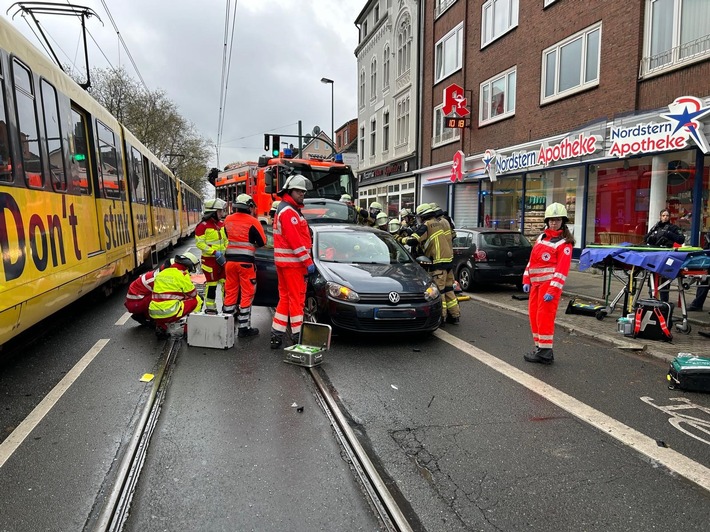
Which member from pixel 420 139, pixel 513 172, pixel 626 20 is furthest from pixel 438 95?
pixel 626 20

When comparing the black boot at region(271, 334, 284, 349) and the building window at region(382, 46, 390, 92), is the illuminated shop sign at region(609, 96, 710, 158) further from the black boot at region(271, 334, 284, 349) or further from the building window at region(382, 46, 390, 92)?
the building window at region(382, 46, 390, 92)

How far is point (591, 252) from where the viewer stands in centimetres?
802

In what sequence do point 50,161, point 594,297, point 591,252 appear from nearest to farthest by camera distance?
point 50,161 < point 591,252 < point 594,297

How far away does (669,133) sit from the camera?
10906mm

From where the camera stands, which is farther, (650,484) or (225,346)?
(225,346)

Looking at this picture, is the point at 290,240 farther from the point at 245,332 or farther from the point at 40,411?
the point at 40,411

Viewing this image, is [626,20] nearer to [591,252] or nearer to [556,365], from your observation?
[591,252]

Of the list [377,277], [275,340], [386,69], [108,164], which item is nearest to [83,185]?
[108,164]

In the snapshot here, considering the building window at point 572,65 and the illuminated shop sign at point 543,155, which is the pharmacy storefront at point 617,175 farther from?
the building window at point 572,65

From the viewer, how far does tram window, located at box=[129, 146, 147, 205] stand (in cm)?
1092

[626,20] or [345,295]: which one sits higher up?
[626,20]

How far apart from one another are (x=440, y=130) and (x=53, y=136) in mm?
19597

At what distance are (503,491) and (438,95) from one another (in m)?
22.6

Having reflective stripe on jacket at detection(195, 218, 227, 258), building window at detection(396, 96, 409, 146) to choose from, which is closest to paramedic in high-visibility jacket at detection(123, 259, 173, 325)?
reflective stripe on jacket at detection(195, 218, 227, 258)
